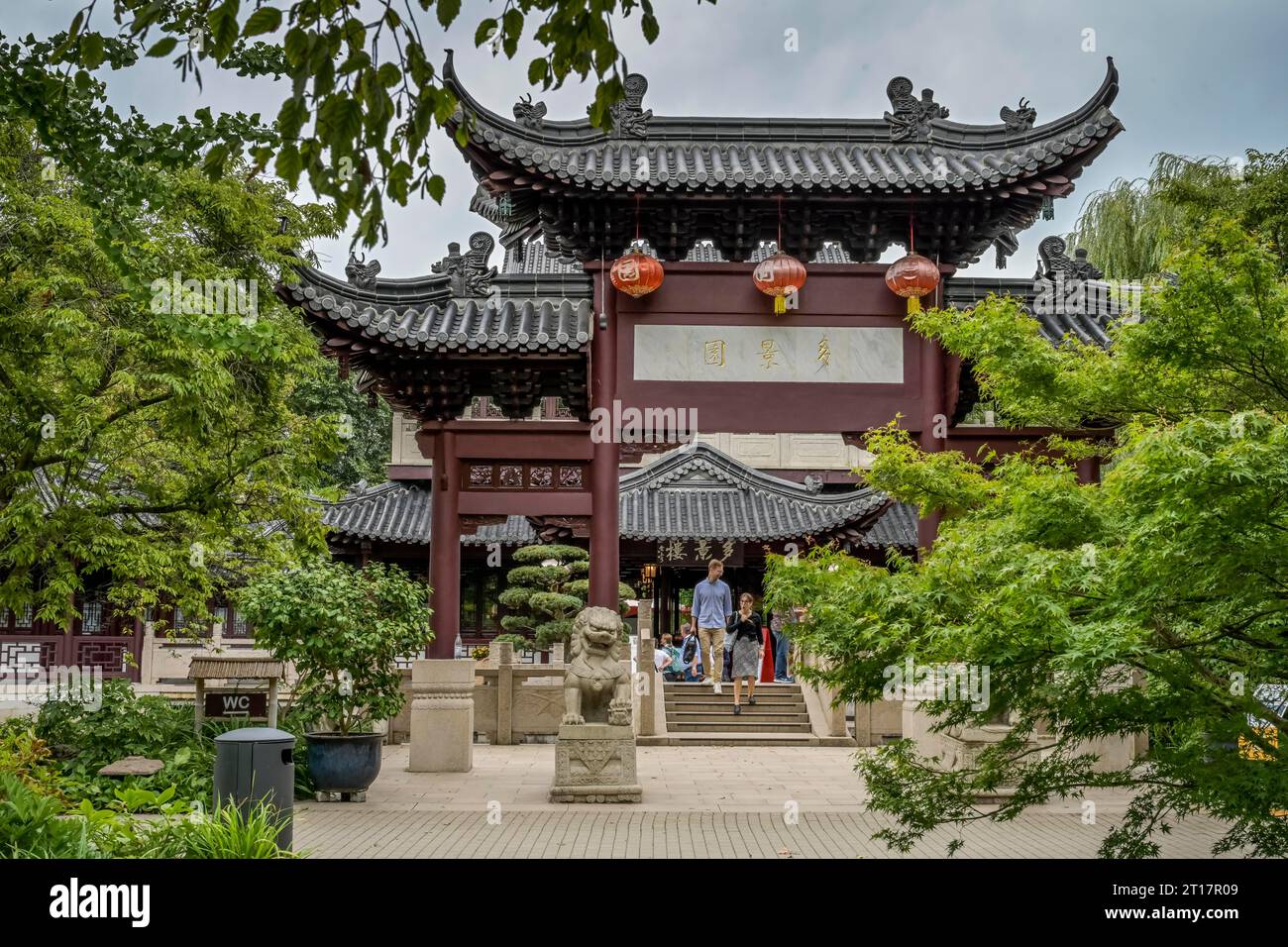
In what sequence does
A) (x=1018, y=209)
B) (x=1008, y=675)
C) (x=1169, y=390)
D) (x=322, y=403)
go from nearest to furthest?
(x=1008, y=675)
(x=1169, y=390)
(x=1018, y=209)
(x=322, y=403)

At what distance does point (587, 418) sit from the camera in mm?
11477

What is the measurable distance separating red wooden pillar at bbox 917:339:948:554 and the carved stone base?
10.9 ft

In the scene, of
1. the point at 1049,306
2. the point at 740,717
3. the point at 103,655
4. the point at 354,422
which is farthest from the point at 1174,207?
the point at 354,422

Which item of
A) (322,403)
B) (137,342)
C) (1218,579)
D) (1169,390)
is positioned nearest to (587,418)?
(137,342)

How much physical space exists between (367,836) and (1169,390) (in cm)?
625

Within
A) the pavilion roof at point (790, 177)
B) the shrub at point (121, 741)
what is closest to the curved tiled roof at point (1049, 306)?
the pavilion roof at point (790, 177)

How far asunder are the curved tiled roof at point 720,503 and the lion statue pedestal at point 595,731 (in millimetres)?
13434

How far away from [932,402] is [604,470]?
3.12 meters

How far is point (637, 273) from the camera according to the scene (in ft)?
34.4

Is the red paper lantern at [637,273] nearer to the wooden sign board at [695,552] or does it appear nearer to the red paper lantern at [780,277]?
the red paper lantern at [780,277]

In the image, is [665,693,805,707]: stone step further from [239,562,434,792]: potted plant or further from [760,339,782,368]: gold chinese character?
[760,339,782,368]: gold chinese character

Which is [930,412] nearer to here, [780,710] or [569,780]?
[569,780]

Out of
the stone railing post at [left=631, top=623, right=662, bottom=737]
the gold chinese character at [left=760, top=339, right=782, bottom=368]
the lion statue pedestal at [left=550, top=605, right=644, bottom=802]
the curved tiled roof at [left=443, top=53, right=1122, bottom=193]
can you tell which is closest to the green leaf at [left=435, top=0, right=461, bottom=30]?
the curved tiled roof at [left=443, top=53, right=1122, bottom=193]

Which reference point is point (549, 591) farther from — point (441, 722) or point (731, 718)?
point (441, 722)
